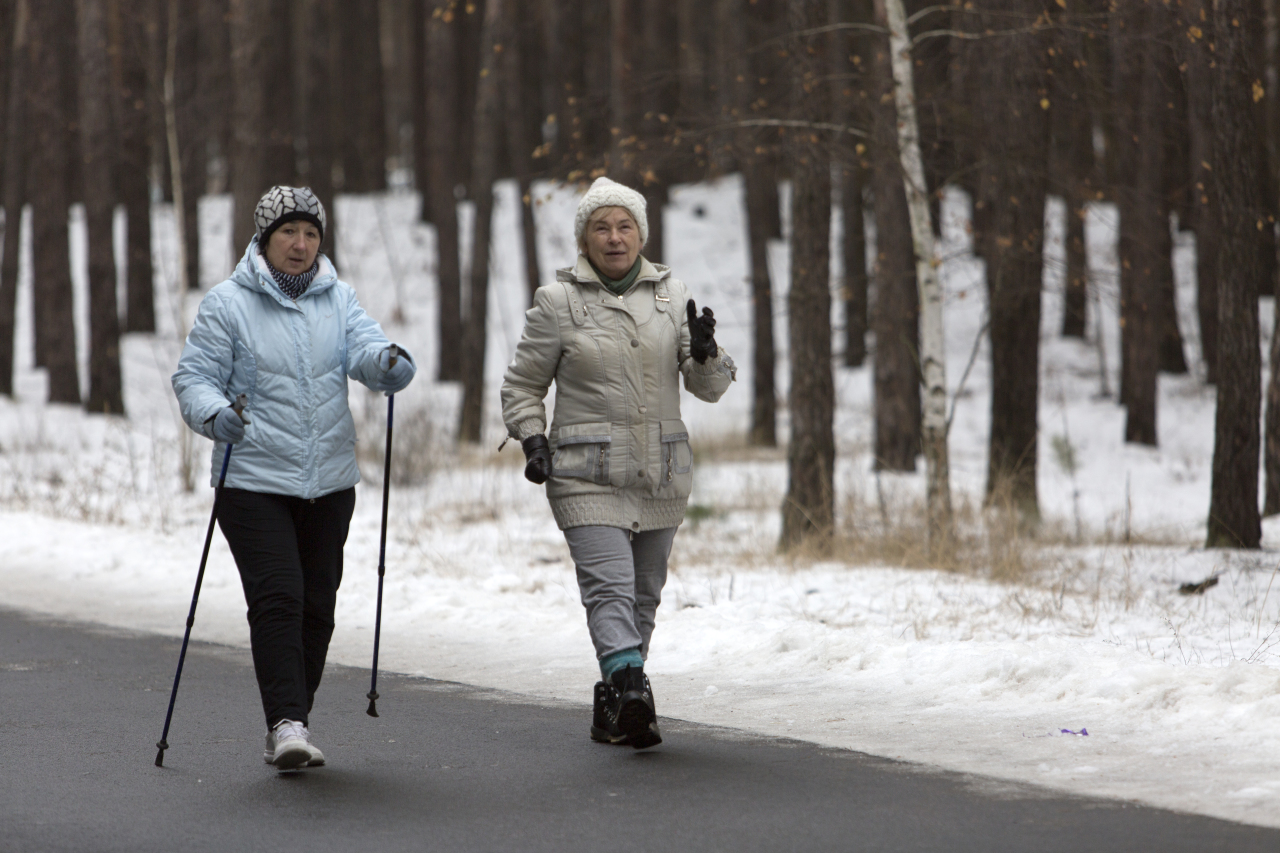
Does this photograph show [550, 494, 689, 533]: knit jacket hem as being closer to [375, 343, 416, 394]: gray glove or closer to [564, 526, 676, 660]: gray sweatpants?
[564, 526, 676, 660]: gray sweatpants

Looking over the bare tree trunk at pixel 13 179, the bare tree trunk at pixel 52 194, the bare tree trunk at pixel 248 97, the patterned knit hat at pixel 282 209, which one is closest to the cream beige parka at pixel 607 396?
the patterned knit hat at pixel 282 209

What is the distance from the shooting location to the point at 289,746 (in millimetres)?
4973

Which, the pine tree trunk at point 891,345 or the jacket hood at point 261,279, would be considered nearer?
the jacket hood at point 261,279

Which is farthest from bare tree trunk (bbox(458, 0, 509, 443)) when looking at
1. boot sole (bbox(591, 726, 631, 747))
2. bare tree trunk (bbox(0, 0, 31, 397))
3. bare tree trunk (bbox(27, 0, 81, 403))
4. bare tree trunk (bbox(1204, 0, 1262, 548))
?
boot sole (bbox(591, 726, 631, 747))

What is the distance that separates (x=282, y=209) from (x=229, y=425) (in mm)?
896

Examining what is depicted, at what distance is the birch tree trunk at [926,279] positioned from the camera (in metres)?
11.5

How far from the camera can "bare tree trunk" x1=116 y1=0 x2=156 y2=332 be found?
18.5 m

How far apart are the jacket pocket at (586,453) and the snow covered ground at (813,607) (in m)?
1.39

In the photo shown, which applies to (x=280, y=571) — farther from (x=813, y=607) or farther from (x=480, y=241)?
(x=480, y=241)

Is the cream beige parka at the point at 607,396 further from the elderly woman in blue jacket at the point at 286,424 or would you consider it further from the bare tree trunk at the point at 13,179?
the bare tree trunk at the point at 13,179

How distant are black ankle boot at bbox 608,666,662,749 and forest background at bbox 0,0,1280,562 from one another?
247 inches

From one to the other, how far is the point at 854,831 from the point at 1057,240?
9484 mm

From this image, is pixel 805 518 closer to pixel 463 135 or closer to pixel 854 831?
pixel 854 831

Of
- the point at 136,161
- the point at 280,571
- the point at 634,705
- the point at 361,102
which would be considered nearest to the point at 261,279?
the point at 280,571
